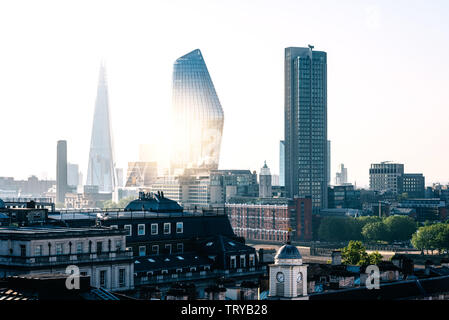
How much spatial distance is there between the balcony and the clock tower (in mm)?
27133

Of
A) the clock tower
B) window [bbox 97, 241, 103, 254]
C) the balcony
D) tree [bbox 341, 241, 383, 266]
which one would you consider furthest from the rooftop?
the clock tower

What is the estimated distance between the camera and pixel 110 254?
360 ft

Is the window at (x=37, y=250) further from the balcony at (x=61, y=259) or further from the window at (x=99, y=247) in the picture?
the window at (x=99, y=247)

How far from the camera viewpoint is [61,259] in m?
104

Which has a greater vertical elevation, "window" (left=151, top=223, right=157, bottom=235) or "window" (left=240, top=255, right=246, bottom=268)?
"window" (left=151, top=223, right=157, bottom=235)

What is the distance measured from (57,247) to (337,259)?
44.1 meters

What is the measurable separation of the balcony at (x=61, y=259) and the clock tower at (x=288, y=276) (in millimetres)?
27133

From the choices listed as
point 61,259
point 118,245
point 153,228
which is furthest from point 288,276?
point 153,228

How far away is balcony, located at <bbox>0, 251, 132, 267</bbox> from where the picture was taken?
101 m

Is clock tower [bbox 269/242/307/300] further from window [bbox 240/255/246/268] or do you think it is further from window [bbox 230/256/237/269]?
window [bbox 240/255/246/268]

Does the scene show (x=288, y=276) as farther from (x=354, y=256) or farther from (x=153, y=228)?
(x=354, y=256)

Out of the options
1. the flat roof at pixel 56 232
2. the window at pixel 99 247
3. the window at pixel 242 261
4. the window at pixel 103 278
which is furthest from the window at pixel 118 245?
the window at pixel 242 261

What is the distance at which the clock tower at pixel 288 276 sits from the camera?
84.3 m
